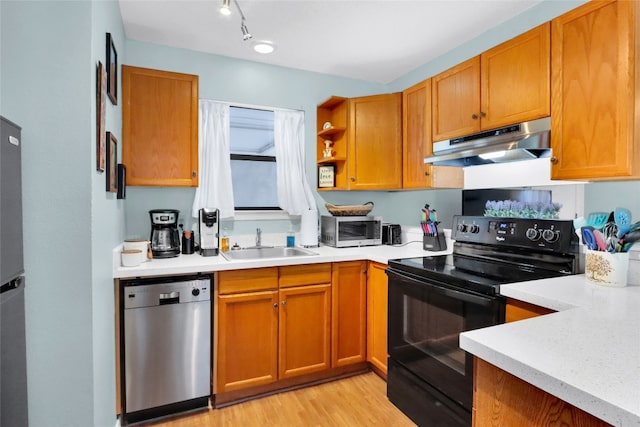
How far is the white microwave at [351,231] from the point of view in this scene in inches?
115

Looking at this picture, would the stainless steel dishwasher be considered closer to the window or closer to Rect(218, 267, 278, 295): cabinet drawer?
Rect(218, 267, 278, 295): cabinet drawer

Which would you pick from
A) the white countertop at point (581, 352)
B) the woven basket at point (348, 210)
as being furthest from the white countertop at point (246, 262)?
the white countertop at point (581, 352)

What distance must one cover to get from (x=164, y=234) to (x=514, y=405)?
2.24 meters

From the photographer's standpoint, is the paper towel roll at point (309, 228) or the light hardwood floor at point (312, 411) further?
the paper towel roll at point (309, 228)

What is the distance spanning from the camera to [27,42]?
4.25 feet

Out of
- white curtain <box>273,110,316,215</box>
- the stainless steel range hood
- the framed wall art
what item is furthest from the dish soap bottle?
the framed wall art

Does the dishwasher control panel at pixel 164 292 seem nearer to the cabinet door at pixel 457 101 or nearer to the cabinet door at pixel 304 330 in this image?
the cabinet door at pixel 304 330

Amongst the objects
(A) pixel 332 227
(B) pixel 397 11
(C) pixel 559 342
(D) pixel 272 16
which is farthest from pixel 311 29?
(C) pixel 559 342

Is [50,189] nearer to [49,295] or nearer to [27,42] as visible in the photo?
[49,295]

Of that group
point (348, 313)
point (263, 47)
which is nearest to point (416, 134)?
point (263, 47)

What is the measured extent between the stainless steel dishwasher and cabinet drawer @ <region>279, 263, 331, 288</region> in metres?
0.50

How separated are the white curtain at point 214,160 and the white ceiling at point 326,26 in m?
0.49

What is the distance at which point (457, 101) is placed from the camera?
7.70 feet

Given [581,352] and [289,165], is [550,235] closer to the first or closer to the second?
[581,352]
